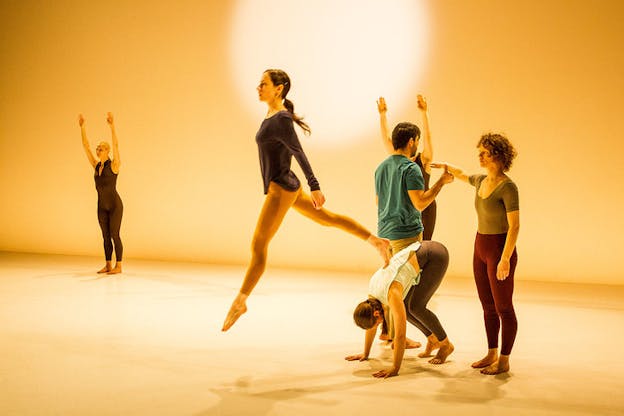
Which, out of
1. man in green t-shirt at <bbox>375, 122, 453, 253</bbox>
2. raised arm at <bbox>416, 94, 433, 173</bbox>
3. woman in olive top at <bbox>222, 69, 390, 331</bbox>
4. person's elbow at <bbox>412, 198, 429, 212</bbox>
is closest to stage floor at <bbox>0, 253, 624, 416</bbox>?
woman in olive top at <bbox>222, 69, 390, 331</bbox>

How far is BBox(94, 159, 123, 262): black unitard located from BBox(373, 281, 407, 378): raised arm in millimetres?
3651

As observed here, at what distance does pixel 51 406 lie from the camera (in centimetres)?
241

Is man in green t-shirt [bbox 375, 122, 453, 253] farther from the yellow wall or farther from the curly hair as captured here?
the yellow wall

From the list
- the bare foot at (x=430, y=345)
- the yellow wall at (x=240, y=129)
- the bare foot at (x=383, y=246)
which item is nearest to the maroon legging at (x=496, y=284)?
the bare foot at (x=430, y=345)

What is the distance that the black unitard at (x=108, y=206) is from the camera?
5840 millimetres

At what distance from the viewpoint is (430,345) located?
322 centimetres

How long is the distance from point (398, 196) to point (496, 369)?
929 mm

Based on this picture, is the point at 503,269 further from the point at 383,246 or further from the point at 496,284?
the point at 383,246

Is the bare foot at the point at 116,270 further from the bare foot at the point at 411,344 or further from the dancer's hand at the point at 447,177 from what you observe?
the dancer's hand at the point at 447,177

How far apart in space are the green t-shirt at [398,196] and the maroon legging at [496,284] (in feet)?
1.18

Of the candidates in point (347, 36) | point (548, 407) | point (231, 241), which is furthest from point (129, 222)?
point (548, 407)

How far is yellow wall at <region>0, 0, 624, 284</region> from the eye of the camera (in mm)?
5969

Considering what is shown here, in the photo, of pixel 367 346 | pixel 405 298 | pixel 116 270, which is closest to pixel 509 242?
pixel 405 298

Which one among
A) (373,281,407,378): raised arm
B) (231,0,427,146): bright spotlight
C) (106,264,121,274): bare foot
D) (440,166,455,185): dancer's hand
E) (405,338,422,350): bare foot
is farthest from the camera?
(231,0,427,146): bright spotlight
